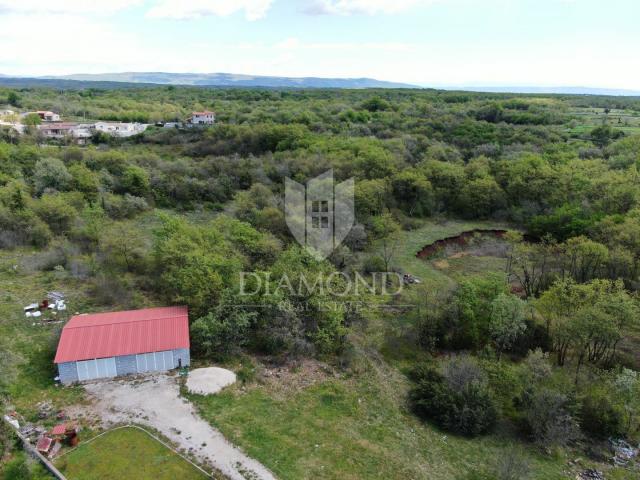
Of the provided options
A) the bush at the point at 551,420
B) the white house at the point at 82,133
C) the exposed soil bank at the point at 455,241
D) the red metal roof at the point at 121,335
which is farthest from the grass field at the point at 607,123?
the white house at the point at 82,133

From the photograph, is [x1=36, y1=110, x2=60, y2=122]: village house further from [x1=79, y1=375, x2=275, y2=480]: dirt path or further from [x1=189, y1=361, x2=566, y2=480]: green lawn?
[x1=189, y1=361, x2=566, y2=480]: green lawn

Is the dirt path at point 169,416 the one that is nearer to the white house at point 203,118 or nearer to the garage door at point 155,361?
the garage door at point 155,361

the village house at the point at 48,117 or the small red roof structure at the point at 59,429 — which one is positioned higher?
the village house at the point at 48,117

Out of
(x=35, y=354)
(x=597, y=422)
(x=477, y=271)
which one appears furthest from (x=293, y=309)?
(x=477, y=271)

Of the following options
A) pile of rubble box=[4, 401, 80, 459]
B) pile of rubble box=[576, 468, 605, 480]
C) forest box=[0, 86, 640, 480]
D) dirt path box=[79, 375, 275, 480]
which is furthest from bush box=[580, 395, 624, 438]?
pile of rubble box=[4, 401, 80, 459]

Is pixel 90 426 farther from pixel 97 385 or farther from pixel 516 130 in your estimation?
pixel 516 130

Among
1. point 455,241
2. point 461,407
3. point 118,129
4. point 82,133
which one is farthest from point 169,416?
point 118,129
